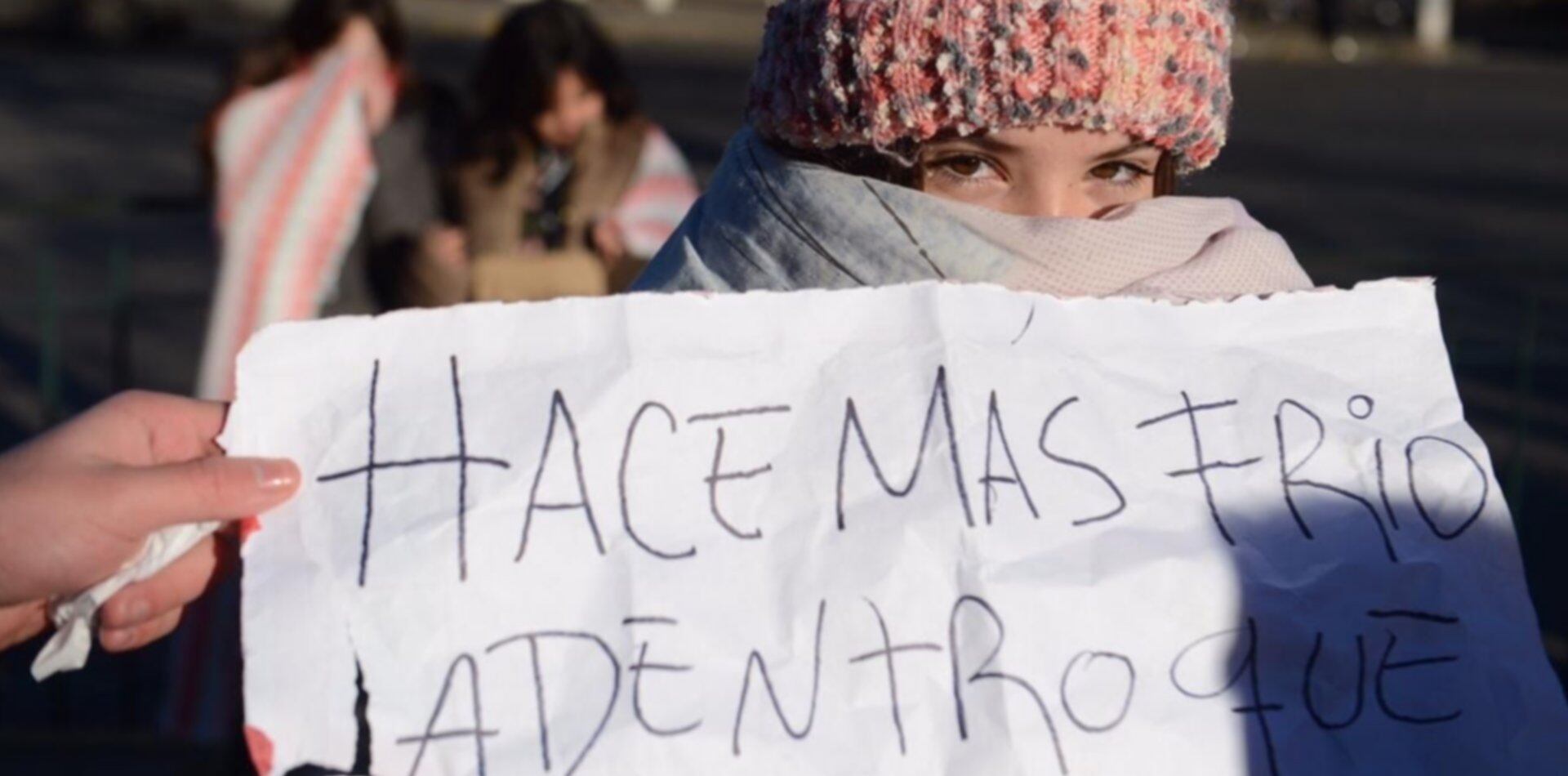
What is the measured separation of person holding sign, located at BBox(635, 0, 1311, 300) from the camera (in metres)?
1.82

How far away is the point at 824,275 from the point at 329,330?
1.44 ft

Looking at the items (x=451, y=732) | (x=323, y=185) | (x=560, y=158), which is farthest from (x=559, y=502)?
(x=323, y=185)

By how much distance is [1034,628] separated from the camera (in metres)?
1.63

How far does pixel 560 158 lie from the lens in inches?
198

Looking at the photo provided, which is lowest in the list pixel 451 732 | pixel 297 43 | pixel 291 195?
pixel 451 732

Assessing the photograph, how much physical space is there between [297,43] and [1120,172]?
3.77m

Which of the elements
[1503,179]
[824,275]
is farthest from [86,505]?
[1503,179]

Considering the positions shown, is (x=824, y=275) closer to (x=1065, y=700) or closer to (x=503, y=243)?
(x=1065, y=700)

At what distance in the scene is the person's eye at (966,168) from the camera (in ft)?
6.24

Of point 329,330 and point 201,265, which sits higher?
point 201,265

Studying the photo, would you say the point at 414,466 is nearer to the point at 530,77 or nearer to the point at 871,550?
the point at 871,550

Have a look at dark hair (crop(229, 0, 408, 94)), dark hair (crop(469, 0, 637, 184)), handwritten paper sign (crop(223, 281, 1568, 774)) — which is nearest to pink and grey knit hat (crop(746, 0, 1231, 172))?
handwritten paper sign (crop(223, 281, 1568, 774))

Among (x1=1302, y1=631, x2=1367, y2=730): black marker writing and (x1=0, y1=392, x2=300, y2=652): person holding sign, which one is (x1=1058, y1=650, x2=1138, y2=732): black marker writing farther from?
(x1=0, y1=392, x2=300, y2=652): person holding sign

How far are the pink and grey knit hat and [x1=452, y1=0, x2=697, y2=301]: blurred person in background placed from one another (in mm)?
2963
